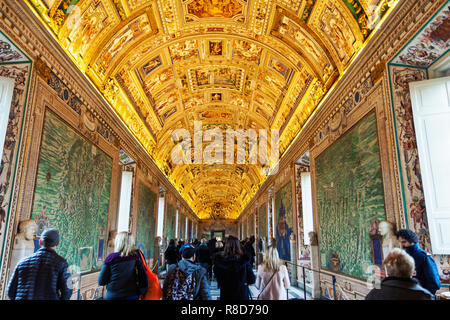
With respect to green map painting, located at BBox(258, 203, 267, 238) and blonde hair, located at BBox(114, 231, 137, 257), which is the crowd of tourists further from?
green map painting, located at BBox(258, 203, 267, 238)

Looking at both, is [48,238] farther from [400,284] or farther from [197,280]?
[400,284]

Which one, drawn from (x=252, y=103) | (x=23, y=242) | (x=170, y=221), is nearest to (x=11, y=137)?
(x=23, y=242)

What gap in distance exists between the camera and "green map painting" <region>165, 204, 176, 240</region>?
78.5ft

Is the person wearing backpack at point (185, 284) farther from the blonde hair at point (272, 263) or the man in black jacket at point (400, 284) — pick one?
the man in black jacket at point (400, 284)

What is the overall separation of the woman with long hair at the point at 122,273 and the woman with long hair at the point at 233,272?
1.12m

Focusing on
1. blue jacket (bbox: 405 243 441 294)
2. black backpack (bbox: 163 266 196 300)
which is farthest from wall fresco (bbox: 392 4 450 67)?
black backpack (bbox: 163 266 196 300)

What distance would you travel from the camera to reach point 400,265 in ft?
9.62

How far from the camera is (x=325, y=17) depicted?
8.86 meters

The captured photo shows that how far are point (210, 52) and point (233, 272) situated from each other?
10.1 m

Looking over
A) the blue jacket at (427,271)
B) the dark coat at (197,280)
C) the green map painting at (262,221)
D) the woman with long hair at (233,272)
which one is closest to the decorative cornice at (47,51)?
the dark coat at (197,280)

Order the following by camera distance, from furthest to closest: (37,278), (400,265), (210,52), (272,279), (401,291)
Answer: (210,52) < (272,279) < (37,278) < (400,265) < (401,291)
